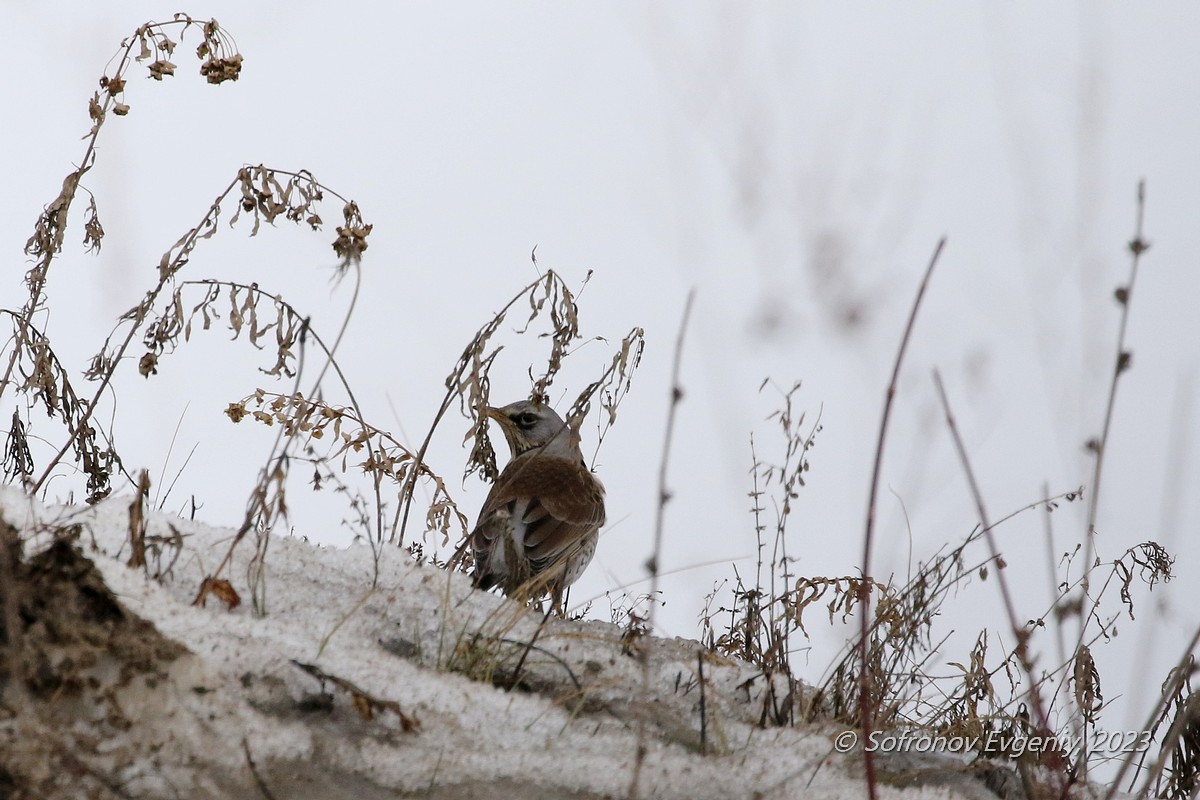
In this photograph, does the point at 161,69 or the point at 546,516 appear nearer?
the point at 161,69

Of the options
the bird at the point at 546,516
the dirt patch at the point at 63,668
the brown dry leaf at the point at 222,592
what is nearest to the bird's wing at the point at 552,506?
the bird at the point at 546,516

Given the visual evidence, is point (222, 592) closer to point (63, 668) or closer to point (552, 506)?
point (63, 668)

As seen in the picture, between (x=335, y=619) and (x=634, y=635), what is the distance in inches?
37.1

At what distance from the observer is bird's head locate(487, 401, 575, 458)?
6.91 metres

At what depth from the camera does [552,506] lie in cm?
614

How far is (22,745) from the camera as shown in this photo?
233 cm

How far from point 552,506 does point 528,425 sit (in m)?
0.96

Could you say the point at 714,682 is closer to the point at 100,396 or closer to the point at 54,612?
the point at 54,612

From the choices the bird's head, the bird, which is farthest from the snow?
the bird's head

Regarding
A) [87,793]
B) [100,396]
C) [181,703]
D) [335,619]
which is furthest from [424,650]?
[100,396]

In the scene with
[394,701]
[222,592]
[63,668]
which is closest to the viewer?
[63,668]

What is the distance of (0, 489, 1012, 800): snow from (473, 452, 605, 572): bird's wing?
5.94 feet

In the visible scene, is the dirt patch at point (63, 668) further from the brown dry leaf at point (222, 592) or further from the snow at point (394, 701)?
the brown dry leaf at point (222, 592)

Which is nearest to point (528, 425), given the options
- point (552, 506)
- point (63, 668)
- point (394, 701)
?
point (552, 506)
